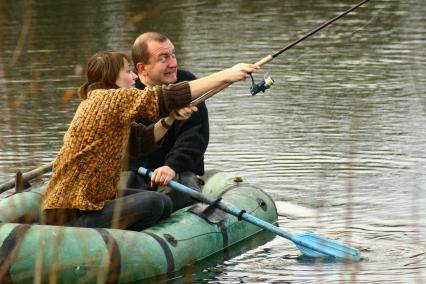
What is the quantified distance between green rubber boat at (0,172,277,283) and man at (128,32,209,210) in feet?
0.98

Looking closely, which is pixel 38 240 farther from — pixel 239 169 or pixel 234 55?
pixel 234 55

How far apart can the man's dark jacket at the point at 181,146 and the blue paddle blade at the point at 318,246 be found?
0.96m

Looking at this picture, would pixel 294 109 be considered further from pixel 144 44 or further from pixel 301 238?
pixel 301 238

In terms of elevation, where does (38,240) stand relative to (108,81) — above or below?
below

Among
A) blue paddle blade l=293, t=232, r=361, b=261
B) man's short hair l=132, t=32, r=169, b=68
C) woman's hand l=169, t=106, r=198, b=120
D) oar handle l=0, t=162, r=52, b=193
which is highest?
man's short hair l=132, t=32, r=169, b=68

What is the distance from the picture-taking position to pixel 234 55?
1809 cm

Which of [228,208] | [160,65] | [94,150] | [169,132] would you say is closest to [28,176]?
[169,132]

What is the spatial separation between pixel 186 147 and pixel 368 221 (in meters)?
1.40

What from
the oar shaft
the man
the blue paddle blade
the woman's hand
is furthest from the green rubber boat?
the woman's hand

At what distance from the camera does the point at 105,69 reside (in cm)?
827

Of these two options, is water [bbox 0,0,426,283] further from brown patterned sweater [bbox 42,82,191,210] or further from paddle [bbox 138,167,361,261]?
brown patterned sweater [bbox 42,82,191,210]

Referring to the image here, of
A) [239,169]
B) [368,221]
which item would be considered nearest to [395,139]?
[239,169]

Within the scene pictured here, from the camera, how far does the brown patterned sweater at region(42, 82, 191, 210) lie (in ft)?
26.5

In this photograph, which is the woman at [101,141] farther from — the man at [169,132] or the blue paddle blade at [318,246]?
the blue paddle blade at [318,246]
